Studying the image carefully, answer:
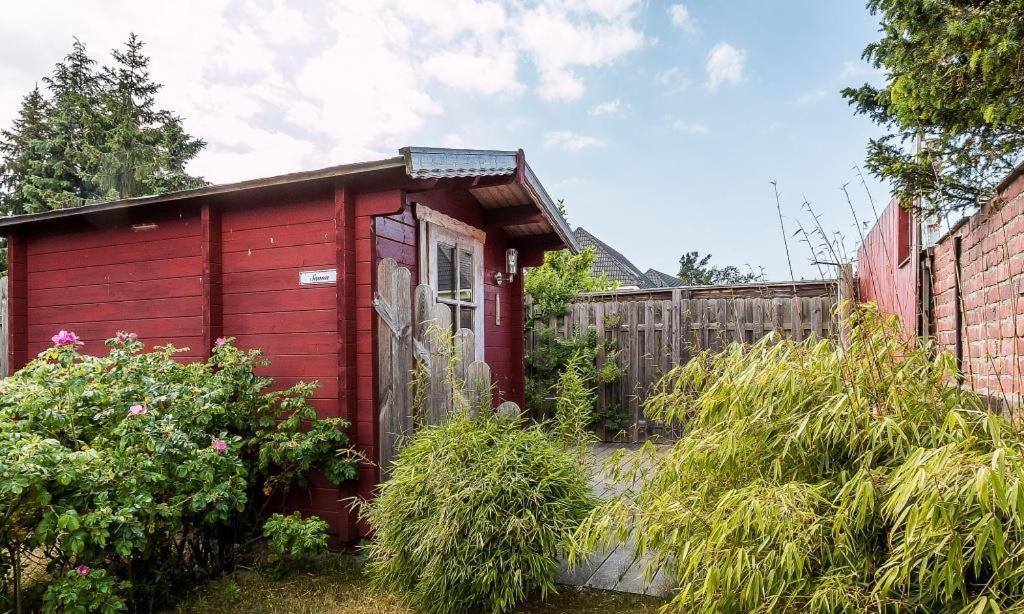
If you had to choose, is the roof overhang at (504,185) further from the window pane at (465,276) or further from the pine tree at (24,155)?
the pine tree at (24,155)

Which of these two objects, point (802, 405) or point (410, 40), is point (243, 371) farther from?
point (410, 40)

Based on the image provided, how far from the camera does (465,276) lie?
4.82m

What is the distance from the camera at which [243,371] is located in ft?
11.3

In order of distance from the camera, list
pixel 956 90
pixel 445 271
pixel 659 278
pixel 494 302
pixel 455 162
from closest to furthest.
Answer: pixel 956 90, pixel 455 162, pixel 445 271, pixel 494 302, pixel 659 278

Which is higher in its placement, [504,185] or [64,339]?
[504,185]

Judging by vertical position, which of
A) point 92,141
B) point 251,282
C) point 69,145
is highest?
point 92,141

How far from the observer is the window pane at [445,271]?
173 inches

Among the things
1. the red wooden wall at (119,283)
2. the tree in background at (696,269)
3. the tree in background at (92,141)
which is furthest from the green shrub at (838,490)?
the tree in background at (696,269)

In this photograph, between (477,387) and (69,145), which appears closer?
(477,387)

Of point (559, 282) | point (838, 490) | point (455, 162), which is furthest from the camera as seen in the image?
point (559, 282)

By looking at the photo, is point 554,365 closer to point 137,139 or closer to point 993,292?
point 993,292

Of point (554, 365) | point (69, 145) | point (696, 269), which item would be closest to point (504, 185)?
point (554, 365)

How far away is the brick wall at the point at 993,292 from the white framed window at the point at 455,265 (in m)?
3.04

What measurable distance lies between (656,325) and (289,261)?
14.9 ft
